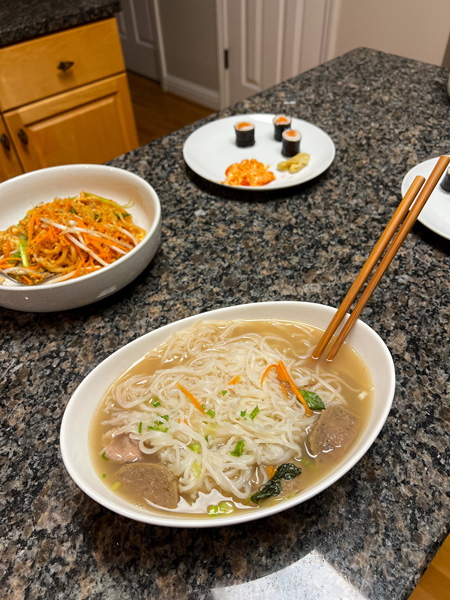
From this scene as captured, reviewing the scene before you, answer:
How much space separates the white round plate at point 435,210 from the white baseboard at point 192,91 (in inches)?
132

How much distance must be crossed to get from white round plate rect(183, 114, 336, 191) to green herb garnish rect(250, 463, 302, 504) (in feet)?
2.70

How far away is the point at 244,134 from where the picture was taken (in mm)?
1452

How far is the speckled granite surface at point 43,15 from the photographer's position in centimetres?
195

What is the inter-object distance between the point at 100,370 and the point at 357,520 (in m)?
0.45

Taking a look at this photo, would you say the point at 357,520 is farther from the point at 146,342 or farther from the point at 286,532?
the point at 146,342

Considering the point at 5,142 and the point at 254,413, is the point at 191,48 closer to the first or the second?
the point at 5,142

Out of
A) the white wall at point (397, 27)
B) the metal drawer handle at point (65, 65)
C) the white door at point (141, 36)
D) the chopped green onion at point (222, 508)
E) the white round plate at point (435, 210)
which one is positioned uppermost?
the chopped green onion at point (222, 508)

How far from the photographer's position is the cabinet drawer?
2012 mm

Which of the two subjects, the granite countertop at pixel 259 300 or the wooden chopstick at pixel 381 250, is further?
the wooden chopstick at pixel 381 250

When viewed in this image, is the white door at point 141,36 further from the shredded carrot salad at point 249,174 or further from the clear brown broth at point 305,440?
the clear brown broth at point 305,440

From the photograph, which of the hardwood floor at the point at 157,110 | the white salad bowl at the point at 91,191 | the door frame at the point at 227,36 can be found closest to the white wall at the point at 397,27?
the door frame at the point at 227,36

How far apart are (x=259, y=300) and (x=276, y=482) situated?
442mm

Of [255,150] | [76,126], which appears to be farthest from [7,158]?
[255,150]

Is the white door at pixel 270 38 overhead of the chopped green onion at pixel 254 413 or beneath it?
beneath
